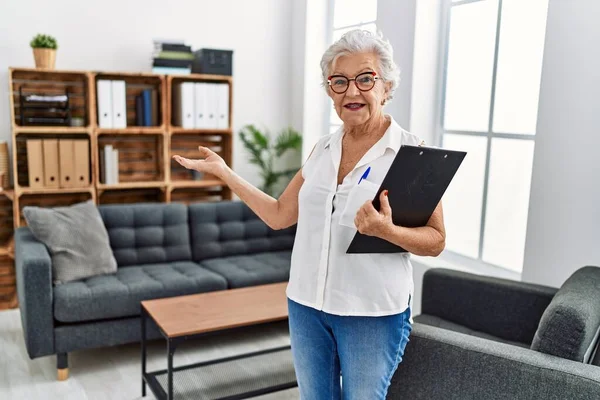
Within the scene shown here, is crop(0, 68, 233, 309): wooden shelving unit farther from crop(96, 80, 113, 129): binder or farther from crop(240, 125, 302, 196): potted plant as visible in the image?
crop(240, 125, 302, 196): potted plant

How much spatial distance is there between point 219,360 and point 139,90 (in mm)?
2394

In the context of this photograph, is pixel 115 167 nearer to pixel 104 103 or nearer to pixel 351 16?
pixel 104 103

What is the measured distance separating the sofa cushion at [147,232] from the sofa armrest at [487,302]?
5.95 feet

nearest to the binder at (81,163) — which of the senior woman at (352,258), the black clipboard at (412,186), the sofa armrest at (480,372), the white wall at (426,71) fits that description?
the white wall at (426,71)

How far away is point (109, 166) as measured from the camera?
13.5 feet

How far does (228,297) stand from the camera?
301cm

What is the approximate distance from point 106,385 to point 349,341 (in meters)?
1.90

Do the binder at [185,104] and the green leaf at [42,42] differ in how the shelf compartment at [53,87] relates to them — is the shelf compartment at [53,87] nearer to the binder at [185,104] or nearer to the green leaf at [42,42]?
the green leaf at [42,42]

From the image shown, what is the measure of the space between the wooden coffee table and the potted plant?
1706mm

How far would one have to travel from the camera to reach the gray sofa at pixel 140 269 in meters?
2.91

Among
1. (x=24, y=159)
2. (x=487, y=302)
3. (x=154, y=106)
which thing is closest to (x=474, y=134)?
(x=487, y=302)

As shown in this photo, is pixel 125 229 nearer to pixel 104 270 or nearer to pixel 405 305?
pixel 104 270

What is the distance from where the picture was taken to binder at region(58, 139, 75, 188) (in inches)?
154

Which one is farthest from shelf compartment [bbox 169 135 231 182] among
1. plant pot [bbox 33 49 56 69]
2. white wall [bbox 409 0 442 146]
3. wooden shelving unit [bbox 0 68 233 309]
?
white wall [bbox 409 0 442 146]
